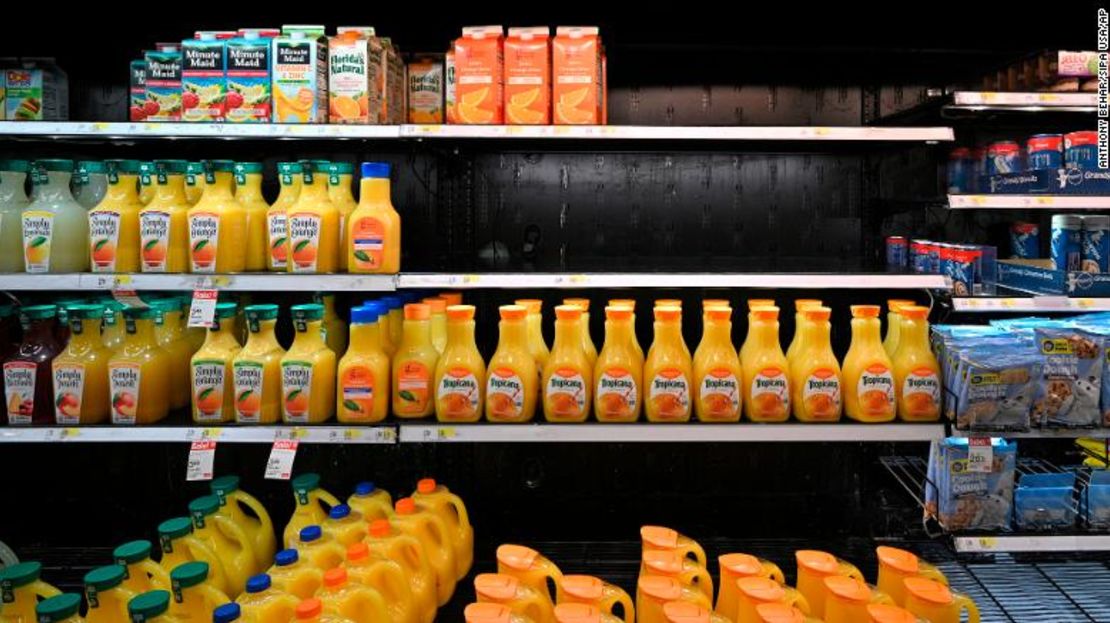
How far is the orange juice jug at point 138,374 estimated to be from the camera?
7.03 feet

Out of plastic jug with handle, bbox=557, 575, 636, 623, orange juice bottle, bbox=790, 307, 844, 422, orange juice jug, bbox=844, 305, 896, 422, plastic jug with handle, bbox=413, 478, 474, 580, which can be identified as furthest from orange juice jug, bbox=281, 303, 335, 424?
orange juice jug, bbox=844, 305, 896, 422

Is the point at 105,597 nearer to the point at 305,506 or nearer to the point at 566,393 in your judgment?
the point at 305,506

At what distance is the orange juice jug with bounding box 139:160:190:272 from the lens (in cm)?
216

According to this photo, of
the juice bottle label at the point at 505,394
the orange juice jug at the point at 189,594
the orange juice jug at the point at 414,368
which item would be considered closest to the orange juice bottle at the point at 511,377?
the juice bottle label at the point at 505,394

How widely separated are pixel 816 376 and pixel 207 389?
5.16 ft

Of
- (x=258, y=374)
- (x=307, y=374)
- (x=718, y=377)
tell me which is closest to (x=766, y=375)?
(x=718, y=377)

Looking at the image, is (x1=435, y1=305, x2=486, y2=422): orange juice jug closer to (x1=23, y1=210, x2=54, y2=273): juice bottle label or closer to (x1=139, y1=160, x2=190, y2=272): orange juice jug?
(x1=139, y1=160, x2=190, y2=272): orange juice jug

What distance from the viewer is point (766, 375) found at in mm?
2123

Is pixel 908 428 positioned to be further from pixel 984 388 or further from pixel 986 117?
pixel 986 117

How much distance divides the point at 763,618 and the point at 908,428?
32.2 inches

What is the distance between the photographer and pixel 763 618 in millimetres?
1519

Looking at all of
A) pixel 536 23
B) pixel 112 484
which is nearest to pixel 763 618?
pixel 536 23

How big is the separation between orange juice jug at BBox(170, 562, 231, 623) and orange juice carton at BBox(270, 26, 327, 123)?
1.12m

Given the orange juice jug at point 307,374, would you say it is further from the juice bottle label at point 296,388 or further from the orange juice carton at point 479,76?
the orange juice carton at point 479,76
